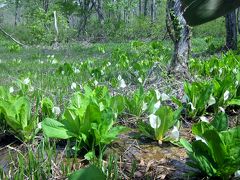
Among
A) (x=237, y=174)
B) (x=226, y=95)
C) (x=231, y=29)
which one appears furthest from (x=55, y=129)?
(x=231, y=29)

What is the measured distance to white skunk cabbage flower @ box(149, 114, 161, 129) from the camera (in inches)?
92.4

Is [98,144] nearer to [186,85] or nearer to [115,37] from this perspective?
[186,85]

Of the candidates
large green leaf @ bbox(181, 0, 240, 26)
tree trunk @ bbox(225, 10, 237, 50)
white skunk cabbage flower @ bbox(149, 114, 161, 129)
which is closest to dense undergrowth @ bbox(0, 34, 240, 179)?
white skunk cabbage flower @ bbox(149, 114, 161, 129)

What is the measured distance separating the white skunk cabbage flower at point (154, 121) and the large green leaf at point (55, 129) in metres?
0.49

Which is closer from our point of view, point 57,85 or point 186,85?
point 186,85

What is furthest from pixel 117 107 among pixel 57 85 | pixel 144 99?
pixel 57 85

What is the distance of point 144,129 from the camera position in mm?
2494

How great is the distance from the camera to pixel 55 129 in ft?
7.44

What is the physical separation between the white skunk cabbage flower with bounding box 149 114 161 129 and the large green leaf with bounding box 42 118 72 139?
486 mm

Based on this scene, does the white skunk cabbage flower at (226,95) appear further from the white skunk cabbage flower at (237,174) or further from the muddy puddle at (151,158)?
the white skunk cabbage flower at (237,174)

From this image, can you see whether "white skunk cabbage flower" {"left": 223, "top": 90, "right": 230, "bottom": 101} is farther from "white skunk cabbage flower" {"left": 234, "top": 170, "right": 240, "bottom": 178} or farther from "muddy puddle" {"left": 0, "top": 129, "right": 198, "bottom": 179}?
"white skunk cabbage flower" {"left": 234, "top": 170, "right": 240, "bottom": 178}

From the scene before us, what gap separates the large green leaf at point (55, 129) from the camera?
222 centimetres

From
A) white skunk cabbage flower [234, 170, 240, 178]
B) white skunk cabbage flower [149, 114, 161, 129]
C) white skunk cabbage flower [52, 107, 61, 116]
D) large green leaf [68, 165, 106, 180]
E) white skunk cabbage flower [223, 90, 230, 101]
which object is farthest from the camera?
white skunk cabbage flower [223, 90, 230, 101]

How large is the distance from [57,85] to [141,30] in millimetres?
18457
